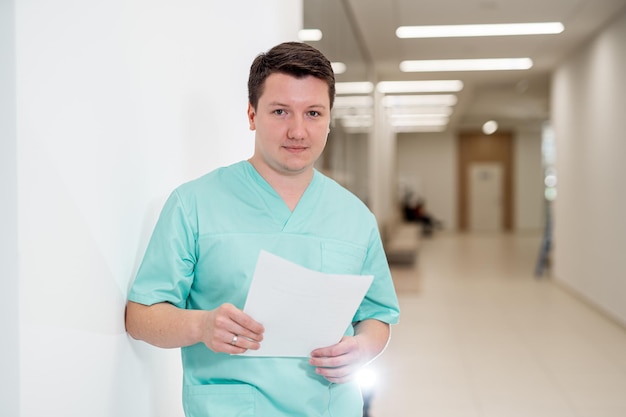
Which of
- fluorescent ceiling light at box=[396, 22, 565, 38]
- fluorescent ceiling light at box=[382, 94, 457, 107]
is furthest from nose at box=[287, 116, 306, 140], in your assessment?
fluorescent ceiling light at box=[382, 94, 457, 107]

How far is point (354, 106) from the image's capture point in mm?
6898

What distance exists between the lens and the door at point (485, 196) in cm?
2208

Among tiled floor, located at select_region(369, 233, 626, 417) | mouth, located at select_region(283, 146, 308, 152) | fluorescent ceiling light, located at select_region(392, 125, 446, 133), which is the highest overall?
fluorescent ceiling light, located at select_region(392, 125, 446, 133)

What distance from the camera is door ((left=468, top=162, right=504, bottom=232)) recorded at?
72.4 ft

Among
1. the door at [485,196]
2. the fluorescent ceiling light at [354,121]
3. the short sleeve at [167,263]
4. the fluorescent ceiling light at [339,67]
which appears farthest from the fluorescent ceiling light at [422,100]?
the short sleeve at [167,263]

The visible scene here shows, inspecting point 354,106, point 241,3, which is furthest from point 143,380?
point 354,106

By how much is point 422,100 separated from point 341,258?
12624 millimetres

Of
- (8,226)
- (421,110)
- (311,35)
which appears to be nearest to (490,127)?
(421,110)

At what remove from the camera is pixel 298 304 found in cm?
124

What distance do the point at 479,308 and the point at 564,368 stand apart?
8.01 ft

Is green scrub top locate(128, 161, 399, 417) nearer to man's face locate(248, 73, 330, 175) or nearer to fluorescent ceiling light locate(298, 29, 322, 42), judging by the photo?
man's face locate(248, 73, 330, 175)

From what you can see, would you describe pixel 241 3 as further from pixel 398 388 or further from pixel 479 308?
pixel 479 308

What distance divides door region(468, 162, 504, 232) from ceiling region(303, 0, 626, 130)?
33.6ft

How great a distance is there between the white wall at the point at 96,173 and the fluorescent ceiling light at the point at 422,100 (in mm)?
11628
